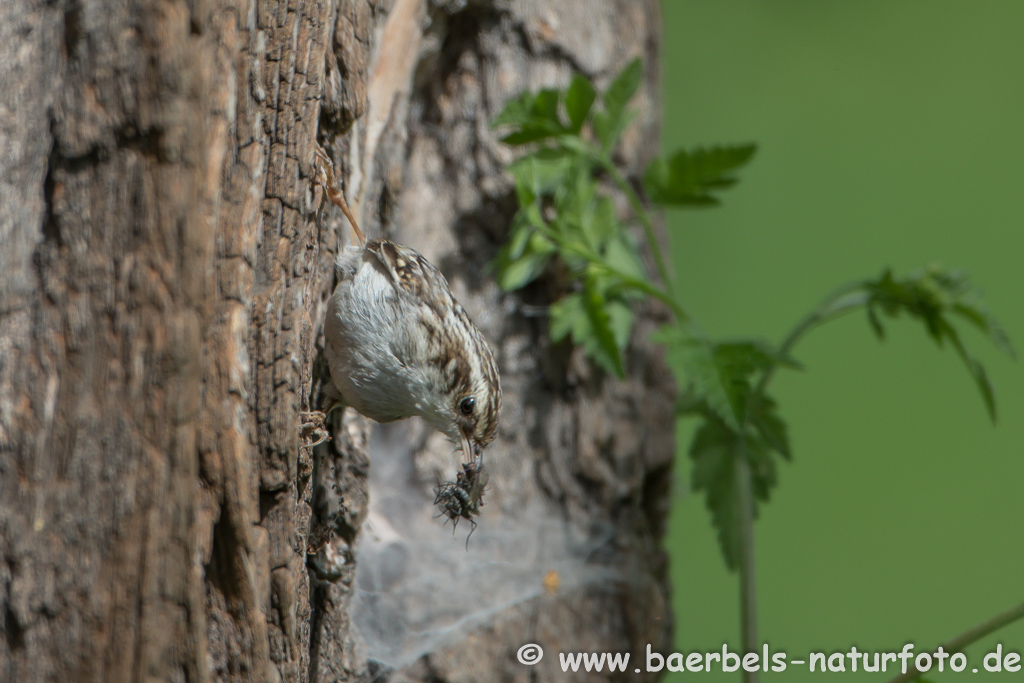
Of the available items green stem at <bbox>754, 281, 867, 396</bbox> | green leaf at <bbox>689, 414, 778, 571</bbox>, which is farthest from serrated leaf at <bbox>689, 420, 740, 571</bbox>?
green stem at <bbox>754, 281, 867, 396</bbox>

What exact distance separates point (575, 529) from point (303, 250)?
1068 mm

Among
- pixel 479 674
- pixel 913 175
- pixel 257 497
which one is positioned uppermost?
pixel 913 175

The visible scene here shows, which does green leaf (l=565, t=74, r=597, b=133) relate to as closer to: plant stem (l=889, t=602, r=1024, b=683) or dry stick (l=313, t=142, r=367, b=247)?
dry stick (l=313, t=142, r=367, b=247)

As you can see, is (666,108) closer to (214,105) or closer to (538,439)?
(538,439)

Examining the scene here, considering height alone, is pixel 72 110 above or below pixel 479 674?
above

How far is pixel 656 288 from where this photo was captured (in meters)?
1.74

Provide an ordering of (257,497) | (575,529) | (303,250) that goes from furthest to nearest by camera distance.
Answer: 1. (575,529)
2. (303,250)
3. (257,497)

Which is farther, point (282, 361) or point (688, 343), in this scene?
point (688, 343)

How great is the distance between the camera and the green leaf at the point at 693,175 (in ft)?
5.70

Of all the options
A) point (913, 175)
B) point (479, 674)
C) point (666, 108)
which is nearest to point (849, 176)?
point (913, 175)

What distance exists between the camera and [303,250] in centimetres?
119

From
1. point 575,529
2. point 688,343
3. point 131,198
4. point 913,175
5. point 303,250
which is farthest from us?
point 913,175

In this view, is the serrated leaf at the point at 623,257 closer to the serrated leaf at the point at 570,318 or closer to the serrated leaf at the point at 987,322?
the serrated leaf at the point at 570,318

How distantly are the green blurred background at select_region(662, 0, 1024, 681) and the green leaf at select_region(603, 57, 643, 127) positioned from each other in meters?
1.38
